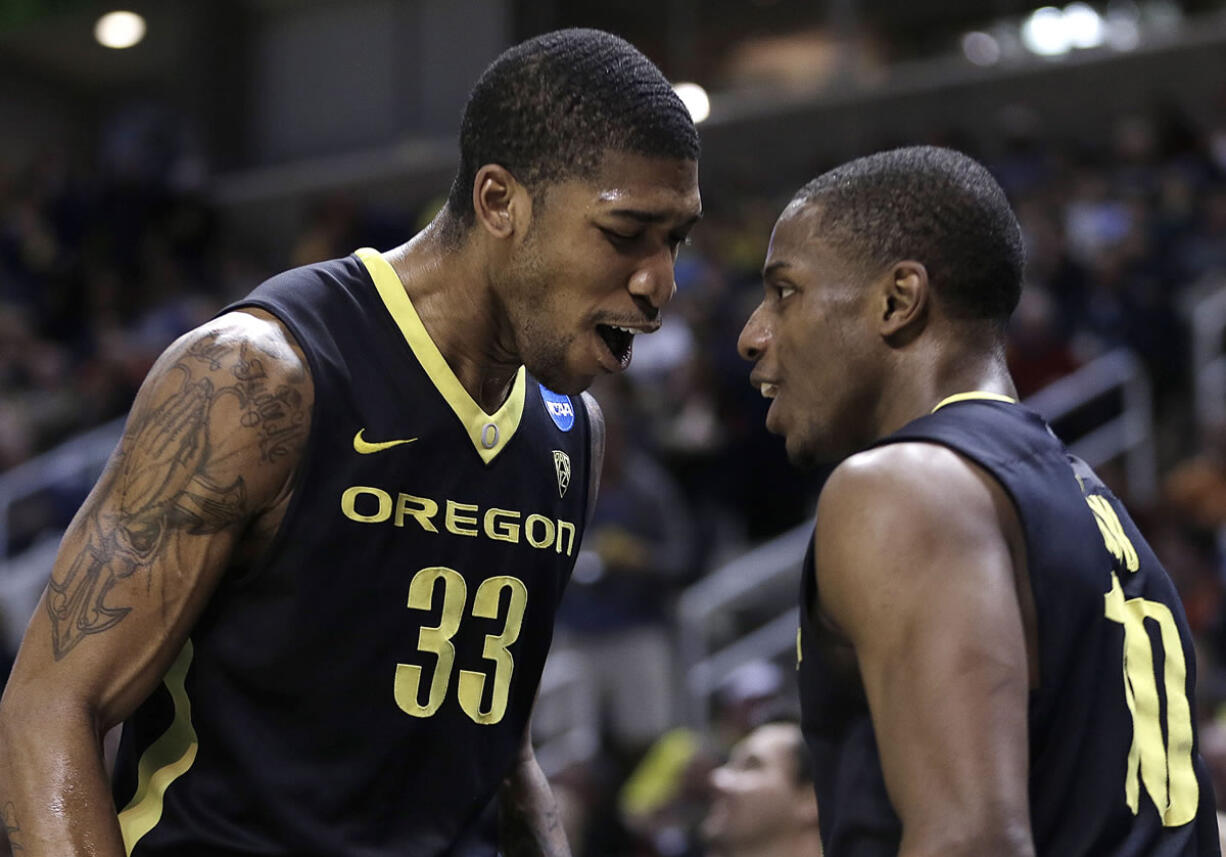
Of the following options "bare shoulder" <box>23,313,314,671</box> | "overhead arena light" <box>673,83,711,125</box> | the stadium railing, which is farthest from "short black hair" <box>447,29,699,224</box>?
"overhead arena light" <box>673,83,711,125</box>

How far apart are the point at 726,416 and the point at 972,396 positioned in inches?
273

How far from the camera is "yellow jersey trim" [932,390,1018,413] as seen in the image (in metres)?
2.24

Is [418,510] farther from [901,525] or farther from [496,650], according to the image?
[901,525]

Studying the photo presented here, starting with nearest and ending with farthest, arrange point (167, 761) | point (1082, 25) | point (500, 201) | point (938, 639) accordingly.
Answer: point (938, 639), point (167, 761), point (500, 201), point (1082, 25)

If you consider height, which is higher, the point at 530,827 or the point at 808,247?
the point at 808,247

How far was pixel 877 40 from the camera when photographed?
42.9ft

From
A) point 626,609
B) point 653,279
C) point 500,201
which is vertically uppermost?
point 500,201

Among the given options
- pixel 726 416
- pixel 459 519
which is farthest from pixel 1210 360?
pixel 459 519

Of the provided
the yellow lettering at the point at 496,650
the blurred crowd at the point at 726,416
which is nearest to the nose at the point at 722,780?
the blurred crowd at the point at 726,416

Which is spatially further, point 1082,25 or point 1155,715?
point 1082,25

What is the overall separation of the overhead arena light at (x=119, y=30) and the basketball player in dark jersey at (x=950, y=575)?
48.3ft

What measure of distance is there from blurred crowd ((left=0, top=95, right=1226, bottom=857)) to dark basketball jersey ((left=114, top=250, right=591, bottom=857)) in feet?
8.49

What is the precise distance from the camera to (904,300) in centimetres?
232

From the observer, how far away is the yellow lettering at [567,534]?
113 inches
